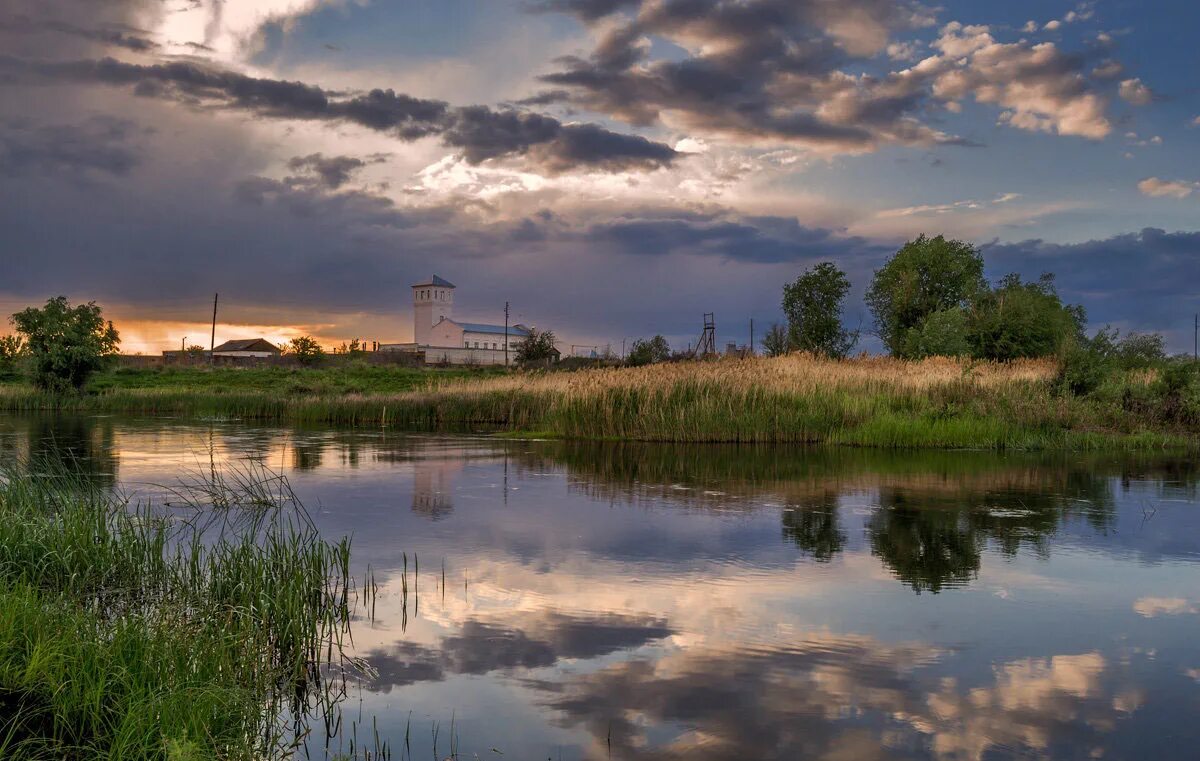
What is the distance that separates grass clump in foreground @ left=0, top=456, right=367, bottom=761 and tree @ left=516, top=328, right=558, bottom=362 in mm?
67648

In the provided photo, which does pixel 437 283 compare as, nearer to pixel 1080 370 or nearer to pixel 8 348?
pixel 8 348

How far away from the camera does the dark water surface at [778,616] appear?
4.68 metres

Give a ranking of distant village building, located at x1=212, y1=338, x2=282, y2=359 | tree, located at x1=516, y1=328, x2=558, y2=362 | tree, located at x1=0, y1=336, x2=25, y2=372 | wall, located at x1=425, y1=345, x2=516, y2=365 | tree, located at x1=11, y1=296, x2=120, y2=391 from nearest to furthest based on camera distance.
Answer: tree, located at x1=11, y1=296, x2=120, y2=391 < tree, located at x1=0, y1=336, x2=25, y2=372 < tree, located at x1=516, y1=328, x2=558, y2=362 < wall, located at x1=425, y1=345, x2=516, y2=365 < distant village building, located at x1=212, y1=338, x2=282, y2=359

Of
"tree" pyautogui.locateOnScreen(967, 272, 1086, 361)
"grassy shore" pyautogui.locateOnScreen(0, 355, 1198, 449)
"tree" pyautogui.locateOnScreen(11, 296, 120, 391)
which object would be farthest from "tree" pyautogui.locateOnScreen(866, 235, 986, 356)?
"tree" pyautogui.locateOnScreen(11, 296, 120, 391)

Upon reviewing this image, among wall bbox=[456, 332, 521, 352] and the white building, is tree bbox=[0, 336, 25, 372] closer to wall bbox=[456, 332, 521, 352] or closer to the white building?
the white building

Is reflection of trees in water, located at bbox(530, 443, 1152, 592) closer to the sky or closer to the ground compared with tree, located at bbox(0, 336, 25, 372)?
closer to the ground

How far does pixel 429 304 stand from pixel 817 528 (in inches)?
4582

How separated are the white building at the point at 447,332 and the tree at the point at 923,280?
158 ft

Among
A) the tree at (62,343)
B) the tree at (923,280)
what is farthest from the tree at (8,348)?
the tree at (923,280)

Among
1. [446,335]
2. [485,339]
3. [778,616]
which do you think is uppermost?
[446,335]

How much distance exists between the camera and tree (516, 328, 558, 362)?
3014 inches

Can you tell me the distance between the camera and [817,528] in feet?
34.3

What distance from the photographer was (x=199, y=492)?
487 inches

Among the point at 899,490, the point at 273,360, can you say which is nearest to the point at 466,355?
the point at 273,360
